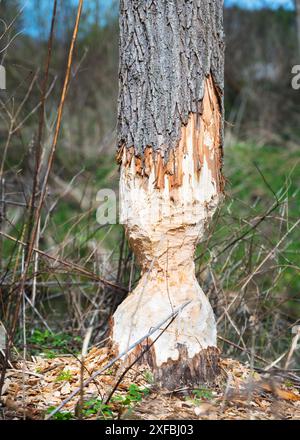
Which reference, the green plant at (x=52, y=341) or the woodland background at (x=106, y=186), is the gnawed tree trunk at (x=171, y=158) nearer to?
the woodland background at (x=106, y=186)

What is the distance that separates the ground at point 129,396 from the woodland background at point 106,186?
6.2 inches

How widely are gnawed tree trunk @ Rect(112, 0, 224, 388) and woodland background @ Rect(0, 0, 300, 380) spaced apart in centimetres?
37

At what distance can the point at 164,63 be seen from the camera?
104 inches

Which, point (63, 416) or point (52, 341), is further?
point (52, 341)

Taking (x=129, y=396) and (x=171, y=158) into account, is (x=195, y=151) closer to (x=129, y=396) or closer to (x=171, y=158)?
(x=171, y=158)

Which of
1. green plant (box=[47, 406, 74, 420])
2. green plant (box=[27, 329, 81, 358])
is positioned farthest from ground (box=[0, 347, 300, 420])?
green plant (box=[27, 329, 81, 358])

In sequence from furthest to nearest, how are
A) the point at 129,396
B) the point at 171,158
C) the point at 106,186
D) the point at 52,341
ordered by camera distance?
the point at 106,186 < the point at 52,341 < the point at 171,158 < the point at 129,396

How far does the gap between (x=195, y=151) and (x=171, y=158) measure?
0.12 metres

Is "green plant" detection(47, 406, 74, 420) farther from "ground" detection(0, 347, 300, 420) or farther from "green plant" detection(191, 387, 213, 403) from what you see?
"green plant" detection(191, 387, 213, 403)

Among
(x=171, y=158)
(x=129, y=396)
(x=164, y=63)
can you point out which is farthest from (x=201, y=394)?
(x=164, y=63)

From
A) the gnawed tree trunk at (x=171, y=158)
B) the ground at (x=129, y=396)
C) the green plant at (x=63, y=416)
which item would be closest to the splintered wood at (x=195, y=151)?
the gnawed tree trunk at (x=171, y=158)

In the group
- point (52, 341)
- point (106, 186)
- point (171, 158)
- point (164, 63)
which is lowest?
point (52, 341)

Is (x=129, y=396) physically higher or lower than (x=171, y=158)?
lower

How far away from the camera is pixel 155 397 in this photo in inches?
104
